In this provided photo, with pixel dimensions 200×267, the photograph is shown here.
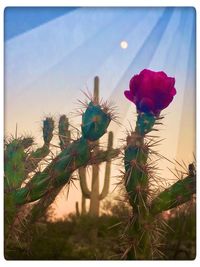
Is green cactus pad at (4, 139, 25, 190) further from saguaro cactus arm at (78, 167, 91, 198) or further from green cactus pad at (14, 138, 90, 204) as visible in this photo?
saguaro cactus arm at (78, 167, 91, 198)

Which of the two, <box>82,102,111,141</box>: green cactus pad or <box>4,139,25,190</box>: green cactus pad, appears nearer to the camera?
<box>82,102,111,141</box>: green cactus pad

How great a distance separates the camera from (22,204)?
1.74m

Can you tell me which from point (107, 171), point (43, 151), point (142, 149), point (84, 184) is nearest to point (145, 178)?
point (142, 149)

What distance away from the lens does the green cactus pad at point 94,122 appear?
5.23 ft

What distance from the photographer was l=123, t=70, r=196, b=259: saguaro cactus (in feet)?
5.27

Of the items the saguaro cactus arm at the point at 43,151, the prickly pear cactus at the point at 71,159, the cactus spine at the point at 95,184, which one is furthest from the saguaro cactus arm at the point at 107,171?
the saguaro cactus arm at the point at 43,151

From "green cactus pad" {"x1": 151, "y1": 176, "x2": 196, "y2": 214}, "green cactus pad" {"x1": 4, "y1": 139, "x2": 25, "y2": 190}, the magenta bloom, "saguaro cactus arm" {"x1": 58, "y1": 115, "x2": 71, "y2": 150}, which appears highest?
the magenta bloom

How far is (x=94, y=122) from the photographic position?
1.59 metres

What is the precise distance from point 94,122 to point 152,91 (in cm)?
29

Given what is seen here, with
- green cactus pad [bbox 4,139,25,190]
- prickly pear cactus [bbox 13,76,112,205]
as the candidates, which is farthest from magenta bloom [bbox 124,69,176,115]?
green cactus pad [bbox 4,139,25,190]

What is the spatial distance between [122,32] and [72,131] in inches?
21.3

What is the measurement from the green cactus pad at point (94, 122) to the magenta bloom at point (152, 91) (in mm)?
199

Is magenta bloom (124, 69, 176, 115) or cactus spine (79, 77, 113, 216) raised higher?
magenta bloom (124, 69, 176, 115)

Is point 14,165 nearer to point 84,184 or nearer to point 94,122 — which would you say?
point 84,184
